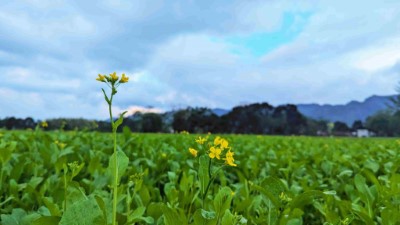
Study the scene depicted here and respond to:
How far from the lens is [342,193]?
342cm

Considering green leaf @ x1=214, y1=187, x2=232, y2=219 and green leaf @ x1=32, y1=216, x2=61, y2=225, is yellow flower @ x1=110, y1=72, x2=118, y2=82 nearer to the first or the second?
green leaf @ x1=32, y1=216, x2=61, y2=225

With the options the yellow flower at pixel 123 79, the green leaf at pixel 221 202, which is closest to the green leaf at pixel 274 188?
the green leaf at pixel 221 202

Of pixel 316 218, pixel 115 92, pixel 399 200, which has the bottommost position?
pixel 316 218

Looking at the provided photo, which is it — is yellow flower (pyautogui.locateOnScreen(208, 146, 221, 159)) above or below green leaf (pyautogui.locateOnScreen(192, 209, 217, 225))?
above

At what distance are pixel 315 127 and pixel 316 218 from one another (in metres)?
82.1

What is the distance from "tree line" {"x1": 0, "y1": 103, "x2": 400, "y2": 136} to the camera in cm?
6072

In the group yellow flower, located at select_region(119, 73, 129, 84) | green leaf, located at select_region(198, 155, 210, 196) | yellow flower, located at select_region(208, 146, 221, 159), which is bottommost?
green leaf, located at select_region(198, 155, 210, 196)

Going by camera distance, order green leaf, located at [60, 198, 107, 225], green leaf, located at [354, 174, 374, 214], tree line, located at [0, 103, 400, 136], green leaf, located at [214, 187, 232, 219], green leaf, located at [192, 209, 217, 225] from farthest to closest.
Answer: tree line, located at [0, 103, 400, 136] < green leaf, located at [354, 174, 374, 214] < green leaf, located at [214, 187, 232, 219] < green leaf, located at [192, 209, 217, 225] < green leaf, located at [60, 198, 107, 225]

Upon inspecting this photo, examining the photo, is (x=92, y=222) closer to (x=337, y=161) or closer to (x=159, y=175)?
(x=159, y=175)

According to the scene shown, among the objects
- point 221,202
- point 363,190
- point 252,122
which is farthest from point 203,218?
point 252,122

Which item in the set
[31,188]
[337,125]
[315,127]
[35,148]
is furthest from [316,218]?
[337,125]

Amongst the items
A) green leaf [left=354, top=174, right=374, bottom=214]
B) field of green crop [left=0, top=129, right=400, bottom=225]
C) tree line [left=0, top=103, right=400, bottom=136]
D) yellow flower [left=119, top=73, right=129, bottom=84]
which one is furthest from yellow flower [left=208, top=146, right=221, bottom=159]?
tree line [left=0, top=103, right=400, bottom=136]

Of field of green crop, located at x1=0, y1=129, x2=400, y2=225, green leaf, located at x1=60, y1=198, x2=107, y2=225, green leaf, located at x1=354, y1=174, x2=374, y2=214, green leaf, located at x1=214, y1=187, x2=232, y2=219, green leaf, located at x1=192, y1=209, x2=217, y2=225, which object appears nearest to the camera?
green leaf, located at x1=60, y1=198, x2=107, y2=225

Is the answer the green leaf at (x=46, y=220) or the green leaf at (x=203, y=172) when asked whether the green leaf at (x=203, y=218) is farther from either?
the green leaf at (x=46, y=220)
